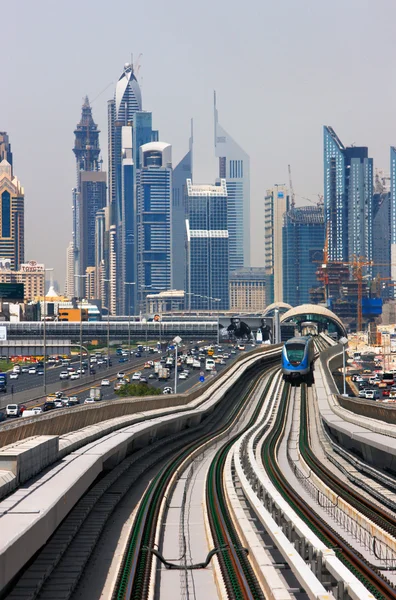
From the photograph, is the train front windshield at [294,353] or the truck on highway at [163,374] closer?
the train front windshield at [294,353]

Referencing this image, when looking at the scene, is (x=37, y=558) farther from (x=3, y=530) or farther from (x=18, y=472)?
(x=3, y=530)

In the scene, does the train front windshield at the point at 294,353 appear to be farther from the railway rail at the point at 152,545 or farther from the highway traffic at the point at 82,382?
the railway rail at the point at 152,545

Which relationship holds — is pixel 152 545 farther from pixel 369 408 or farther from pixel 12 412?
pixel 12 412

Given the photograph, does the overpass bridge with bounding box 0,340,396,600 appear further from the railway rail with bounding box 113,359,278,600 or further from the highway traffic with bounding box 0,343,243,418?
the highway traffic with bounding box 0,343,243,418

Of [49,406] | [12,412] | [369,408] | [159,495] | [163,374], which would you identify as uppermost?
[369,408]

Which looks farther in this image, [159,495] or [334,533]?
[159,495]

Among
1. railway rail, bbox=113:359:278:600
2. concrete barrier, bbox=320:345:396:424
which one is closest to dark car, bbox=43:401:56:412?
concrete barrier, bbox=320:345:396:424

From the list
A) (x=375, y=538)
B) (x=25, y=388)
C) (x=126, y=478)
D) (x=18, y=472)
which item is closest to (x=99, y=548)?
(x=18, y=472)

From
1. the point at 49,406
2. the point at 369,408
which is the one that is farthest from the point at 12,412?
the point at 369,408

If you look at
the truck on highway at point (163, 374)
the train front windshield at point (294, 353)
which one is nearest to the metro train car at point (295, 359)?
the train front windshield at point (294, 353)
